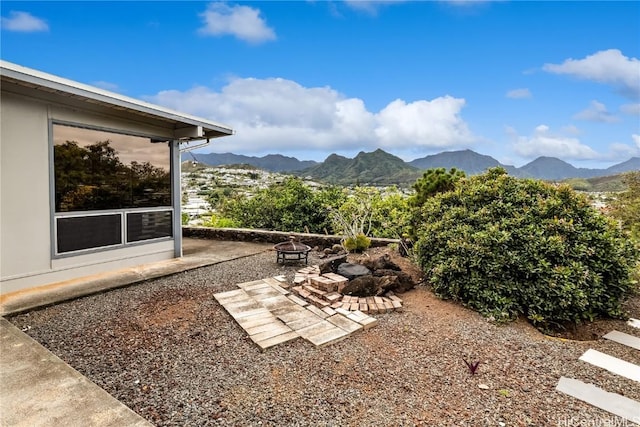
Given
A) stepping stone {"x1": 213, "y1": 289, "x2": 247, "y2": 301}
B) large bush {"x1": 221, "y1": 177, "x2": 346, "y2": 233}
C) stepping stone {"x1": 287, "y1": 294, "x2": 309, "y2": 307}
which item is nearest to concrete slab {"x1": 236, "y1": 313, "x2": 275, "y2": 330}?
stepping stone {"x1": 287, "y1": 294, "x2": 309, "y2": 307}

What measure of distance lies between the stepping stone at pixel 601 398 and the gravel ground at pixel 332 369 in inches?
3.0

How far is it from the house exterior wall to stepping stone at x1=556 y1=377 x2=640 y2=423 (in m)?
6.47

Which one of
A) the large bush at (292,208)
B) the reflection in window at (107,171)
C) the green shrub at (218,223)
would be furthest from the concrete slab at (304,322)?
the green shrub at (218,223)

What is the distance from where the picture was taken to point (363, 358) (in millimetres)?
2840

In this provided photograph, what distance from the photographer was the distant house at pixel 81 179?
4348 mm

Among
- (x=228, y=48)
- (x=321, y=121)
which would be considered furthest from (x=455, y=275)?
(x=321, y=121)

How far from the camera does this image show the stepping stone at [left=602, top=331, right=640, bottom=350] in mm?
3244

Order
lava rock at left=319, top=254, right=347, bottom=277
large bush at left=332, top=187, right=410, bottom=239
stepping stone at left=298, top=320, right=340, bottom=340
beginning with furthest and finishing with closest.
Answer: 1. large bush at left=332, top=187, right=410, bottom=239
2. lava rock at left=319, top=254, right=347, bottom=277
3. stepping stone at left=298, top=320, right=340, bottom=340

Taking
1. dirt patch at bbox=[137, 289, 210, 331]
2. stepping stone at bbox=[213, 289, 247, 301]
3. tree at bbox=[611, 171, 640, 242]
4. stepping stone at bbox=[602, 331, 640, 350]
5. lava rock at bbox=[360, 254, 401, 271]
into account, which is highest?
tree at bbox=[611, 171, 640, 242]

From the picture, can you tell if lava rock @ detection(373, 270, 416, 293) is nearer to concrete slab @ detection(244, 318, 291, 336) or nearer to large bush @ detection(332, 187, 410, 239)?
concrete slab @ detection(244, 318, 291, 336)

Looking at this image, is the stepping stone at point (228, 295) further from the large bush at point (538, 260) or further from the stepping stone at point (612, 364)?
the stepping stone at point (612, 364)

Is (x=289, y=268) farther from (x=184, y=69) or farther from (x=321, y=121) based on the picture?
(x=321, y=121)

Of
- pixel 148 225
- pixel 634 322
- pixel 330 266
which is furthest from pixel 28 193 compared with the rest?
pixel 634 322

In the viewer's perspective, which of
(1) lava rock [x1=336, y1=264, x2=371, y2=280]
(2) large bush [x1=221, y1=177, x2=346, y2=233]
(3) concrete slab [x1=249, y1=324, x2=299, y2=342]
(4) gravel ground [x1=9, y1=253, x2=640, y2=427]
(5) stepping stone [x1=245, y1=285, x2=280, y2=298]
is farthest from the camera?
(2) large bush [x1=221, y1=177, x2=346, y2=233]
